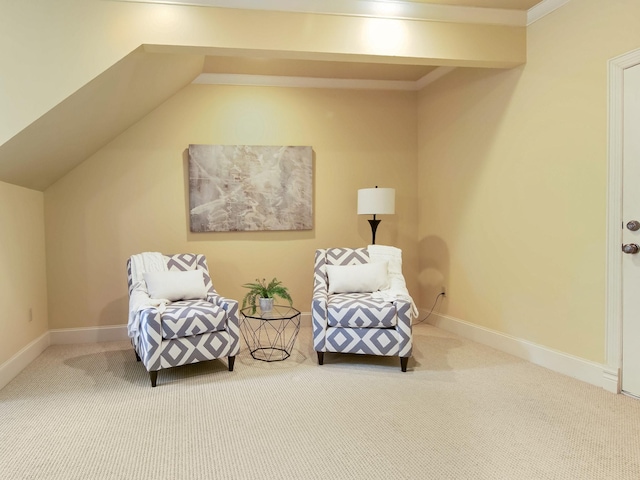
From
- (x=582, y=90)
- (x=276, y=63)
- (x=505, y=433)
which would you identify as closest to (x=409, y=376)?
(x=505, y=433)

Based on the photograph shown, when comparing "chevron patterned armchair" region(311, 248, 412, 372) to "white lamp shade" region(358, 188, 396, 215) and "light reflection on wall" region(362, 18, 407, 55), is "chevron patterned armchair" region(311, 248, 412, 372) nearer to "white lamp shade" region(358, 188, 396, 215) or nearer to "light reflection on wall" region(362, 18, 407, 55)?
"white lamp shade" region(358, 188, 396, 215)

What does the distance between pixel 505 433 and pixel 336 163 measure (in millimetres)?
3277

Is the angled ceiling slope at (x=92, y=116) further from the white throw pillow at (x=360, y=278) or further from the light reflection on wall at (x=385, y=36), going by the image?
the white throw pillow at (x=360, y=278)

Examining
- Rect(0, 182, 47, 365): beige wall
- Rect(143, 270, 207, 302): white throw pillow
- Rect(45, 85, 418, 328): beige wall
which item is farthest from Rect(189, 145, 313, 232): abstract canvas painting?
Rect(0, 182, 47, 365): beige wall

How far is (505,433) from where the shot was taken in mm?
2434

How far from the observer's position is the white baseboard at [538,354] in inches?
121

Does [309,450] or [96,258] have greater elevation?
[96,258]

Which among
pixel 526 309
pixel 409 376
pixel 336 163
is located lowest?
pixel 409 376

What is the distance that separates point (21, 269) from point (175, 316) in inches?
56.8

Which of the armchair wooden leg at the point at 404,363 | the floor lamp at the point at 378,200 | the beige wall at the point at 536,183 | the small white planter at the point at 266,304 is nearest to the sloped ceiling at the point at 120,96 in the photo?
the beige wall at the point at 536,183

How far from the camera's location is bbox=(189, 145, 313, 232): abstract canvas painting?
471 cm

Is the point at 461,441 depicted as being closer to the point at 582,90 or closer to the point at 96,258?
the point at 582,90

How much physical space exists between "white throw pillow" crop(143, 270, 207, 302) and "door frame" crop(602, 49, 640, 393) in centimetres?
290

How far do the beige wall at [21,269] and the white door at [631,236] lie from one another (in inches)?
159
